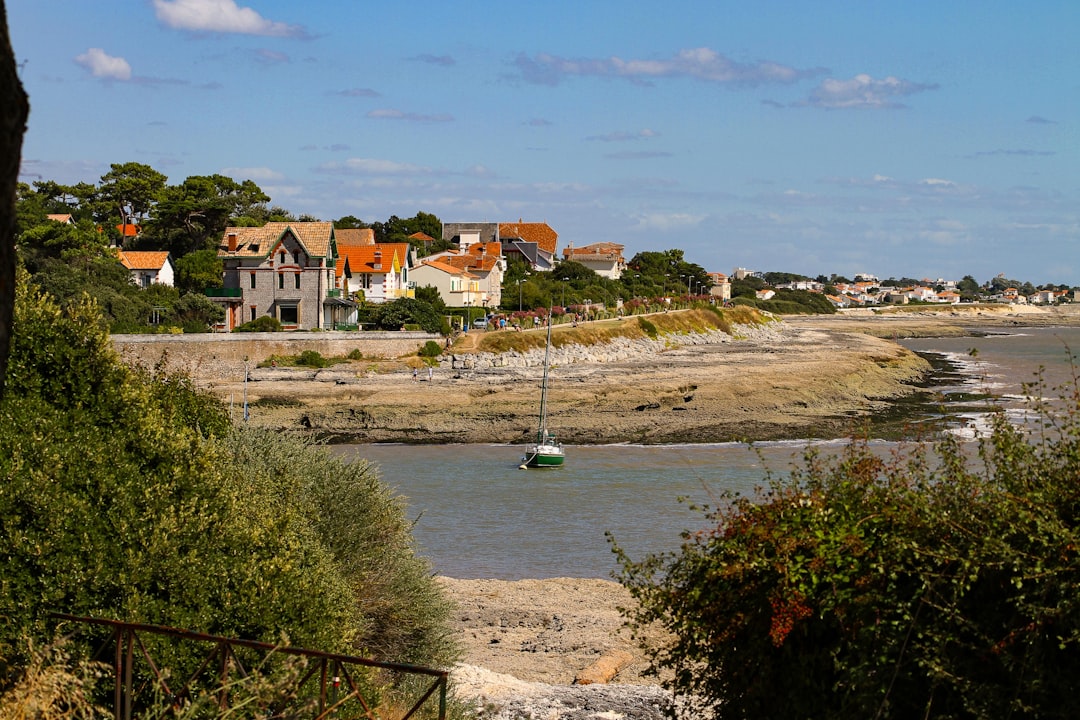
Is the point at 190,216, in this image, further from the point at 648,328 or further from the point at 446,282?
the point at 648,328

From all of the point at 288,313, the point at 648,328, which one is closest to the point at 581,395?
the point at 288,313

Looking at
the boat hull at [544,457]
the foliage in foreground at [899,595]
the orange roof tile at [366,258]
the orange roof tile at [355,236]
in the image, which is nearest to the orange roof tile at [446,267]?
the orange roof tile at [355,236]

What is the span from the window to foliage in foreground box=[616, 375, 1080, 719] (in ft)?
189

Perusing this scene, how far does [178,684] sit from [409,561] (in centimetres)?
624

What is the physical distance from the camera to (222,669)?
27.9 ft

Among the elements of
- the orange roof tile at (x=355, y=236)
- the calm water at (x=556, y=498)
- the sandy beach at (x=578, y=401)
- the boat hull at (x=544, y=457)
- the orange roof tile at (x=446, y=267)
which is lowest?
the calm water at (x=556, y=498)

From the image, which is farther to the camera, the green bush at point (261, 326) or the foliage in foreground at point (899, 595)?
the green bush at point (261, 326)

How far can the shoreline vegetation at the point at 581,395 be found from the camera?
47375 mm

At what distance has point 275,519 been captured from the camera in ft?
41.5

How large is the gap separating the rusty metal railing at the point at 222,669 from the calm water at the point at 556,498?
11.1m

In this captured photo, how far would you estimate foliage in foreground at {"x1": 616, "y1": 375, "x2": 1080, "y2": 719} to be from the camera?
8.55 metres

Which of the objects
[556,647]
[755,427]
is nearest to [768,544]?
[556,647]

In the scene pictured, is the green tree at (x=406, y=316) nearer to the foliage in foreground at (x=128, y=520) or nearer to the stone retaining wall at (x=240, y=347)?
the stone retaining wall at (x=240, y=347)

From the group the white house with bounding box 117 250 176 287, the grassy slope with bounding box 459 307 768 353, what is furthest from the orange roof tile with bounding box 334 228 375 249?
the grassy slope with bounding box 459 307 768 353
